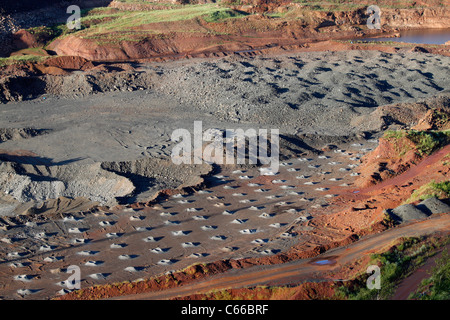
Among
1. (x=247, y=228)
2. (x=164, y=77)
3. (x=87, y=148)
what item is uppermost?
(x=164, y=77)

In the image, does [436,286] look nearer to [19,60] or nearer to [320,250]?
[320,250]

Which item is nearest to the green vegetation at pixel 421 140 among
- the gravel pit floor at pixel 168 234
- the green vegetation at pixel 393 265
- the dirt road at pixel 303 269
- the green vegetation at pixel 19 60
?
the gravel pit floor at pixel 168 234

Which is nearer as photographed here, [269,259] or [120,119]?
[269,259]

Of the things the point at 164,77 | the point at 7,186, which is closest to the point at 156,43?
the point at 164,77

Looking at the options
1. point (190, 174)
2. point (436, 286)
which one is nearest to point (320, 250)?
point (436, 286)

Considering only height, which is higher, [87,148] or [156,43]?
[156,43]

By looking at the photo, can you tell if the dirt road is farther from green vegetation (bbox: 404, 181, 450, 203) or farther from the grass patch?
the grass patch
